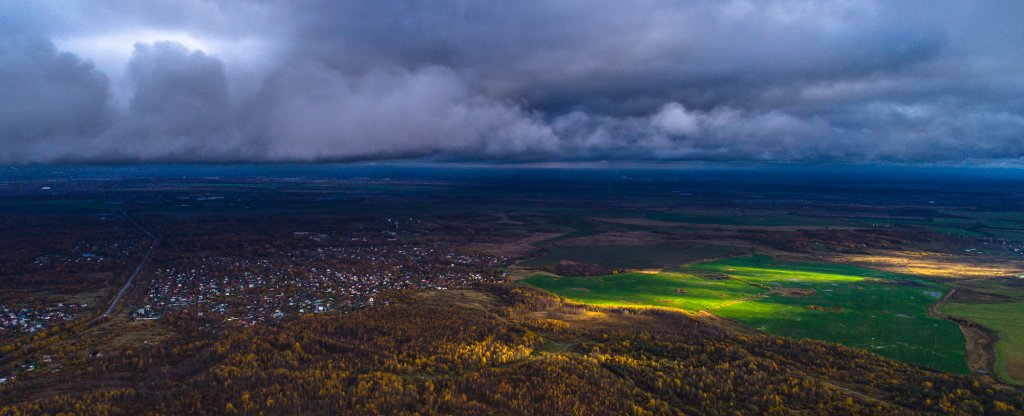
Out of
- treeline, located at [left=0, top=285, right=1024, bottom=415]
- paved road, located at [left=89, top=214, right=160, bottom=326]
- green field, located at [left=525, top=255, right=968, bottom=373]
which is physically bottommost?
green field, located at [left=525, top=255, right=968, bottom=373]

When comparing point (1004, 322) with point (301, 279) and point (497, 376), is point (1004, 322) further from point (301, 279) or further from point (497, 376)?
point (301, 279)

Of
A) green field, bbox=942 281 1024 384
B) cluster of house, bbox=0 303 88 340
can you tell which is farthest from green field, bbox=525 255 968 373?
cluster of house, bbox=0 303 88 340

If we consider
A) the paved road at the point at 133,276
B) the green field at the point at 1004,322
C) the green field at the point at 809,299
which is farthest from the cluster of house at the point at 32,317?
the green field at the point at 1004,322

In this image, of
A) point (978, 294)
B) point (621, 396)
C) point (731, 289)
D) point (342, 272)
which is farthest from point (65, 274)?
point (978, 294)

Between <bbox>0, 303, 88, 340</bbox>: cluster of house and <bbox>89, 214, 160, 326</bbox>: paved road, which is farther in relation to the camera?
<bbox>89, 214, 160, 326</bbox>: paved road

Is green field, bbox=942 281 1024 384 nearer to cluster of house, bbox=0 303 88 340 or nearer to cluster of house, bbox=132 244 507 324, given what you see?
cluster of house, bbox=132 244 507 324

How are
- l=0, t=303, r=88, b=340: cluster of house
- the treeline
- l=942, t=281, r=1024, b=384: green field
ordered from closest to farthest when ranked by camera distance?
1. the treeline
2. l=942, t=281, r=1024, b=384: green field
3. l=0, t=303, r=88, b=340: cluster of house
